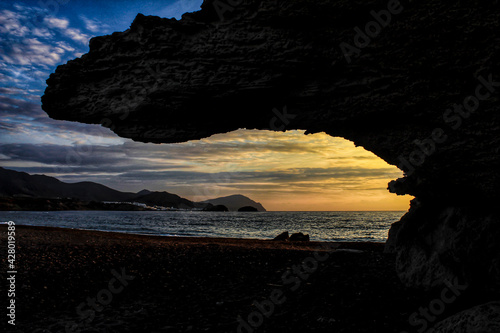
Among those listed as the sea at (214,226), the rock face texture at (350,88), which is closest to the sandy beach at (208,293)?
the rock face texture at (350,88)

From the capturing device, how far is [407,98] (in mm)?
6348

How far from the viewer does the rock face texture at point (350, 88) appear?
18.9ft

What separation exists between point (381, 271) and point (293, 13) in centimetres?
800

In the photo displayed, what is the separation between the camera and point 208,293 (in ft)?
23.9

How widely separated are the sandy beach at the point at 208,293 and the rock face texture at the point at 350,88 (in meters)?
1.90

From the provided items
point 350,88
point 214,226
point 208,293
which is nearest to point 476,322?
point 350,88

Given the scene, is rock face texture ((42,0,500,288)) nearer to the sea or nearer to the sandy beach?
the sandy beach

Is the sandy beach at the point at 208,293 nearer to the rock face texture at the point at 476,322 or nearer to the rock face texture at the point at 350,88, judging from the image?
the rock face texture at the point at 476,322

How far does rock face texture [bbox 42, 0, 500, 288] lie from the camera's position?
577cm

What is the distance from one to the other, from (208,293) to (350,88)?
6173mm

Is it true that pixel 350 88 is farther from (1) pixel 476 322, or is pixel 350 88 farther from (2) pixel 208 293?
(2) pixel 208 293

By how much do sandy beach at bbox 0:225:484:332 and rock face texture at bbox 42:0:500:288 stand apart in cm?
190

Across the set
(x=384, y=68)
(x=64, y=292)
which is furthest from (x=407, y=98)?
(x=64, y=292)

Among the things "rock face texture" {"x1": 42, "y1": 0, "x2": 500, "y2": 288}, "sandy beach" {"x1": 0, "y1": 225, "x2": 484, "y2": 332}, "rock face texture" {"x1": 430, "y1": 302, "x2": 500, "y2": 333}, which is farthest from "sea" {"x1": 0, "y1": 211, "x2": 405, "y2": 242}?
"rock face texture" {"x1": 430, "y1": 302, "x2": 500, "y2": 333}
